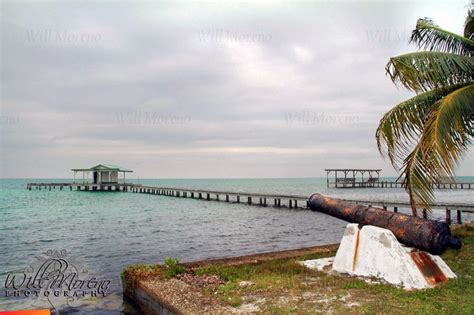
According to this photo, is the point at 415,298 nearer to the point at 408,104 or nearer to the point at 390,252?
the point at 390,252

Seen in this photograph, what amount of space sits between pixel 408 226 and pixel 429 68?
378cm

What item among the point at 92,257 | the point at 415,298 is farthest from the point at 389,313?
the point at 92,257

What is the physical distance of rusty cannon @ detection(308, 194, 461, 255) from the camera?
6.51 m

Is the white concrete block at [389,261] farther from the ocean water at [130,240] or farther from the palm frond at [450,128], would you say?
the ocean water at [130,240]

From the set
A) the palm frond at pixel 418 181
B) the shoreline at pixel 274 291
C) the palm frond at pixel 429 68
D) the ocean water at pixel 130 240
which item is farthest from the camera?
the ocean water at pixel 130 240

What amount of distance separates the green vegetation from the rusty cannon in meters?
0.73

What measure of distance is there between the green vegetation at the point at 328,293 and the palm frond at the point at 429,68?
4.23 m

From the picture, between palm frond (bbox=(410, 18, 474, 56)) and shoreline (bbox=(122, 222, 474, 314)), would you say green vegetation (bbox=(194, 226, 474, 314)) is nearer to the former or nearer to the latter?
shoreline (bbox=(122, 222, 474, 314))

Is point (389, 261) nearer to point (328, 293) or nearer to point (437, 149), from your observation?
point (328, 293)

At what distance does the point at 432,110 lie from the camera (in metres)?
7.49

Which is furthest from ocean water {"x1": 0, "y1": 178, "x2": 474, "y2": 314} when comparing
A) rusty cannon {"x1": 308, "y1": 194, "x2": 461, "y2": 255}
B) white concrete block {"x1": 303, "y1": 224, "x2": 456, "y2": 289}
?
rusty cannon {"x1": 308, "y1": 194, "x2": 461, "y2": 255}

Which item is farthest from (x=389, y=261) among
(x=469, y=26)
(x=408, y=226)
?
(x=469, y=26)

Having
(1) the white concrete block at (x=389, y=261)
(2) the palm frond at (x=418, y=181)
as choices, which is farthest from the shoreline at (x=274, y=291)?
(2) the palm frond at (x=418, y=181)

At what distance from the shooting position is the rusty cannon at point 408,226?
651cm
